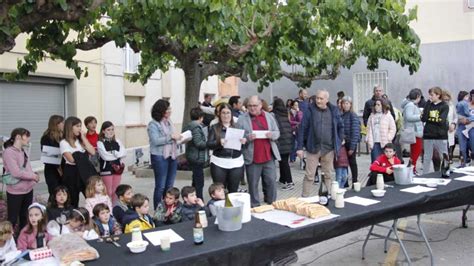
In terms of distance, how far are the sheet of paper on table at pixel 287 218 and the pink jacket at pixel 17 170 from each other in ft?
10.8

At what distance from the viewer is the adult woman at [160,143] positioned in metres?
6.70

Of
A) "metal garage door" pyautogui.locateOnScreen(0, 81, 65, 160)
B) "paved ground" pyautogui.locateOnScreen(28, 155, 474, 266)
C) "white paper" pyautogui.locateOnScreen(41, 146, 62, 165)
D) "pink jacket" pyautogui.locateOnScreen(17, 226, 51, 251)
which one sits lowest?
"paved ground" pyautogui.locateOnScreen(28, 155, 474, 266)

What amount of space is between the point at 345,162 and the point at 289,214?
4130mm

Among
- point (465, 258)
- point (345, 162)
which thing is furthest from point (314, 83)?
point (465, 258)

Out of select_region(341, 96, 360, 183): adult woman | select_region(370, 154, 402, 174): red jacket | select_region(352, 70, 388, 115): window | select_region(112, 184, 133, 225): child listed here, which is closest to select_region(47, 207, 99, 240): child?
select_region(112, 184, 133, 225): child

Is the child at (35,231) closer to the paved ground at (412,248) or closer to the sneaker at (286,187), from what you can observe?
the paved ground at (412,248)

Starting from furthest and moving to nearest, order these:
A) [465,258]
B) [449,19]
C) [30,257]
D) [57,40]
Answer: [449,19], [57,40], [465,258], [30,257]

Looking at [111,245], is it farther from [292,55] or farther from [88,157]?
[292,55]

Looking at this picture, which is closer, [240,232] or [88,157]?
[240,232]

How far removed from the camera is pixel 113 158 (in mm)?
6613

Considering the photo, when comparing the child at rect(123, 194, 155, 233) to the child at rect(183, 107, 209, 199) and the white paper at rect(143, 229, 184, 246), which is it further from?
the child at rect(183, 107, 209, 199)

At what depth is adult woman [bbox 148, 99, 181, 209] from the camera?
670cm

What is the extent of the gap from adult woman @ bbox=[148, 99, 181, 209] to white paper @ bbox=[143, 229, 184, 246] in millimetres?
3265

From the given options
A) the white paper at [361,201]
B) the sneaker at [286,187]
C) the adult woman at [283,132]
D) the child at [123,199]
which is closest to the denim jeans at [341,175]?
the adult woman at [283,132]
